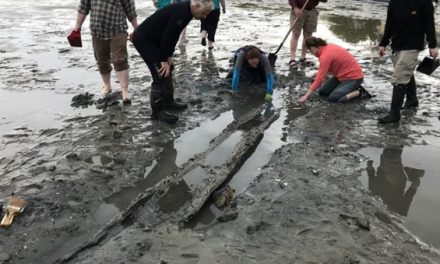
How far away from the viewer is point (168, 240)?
3.33m

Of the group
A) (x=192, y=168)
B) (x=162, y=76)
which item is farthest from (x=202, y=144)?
(x=162, y=76)

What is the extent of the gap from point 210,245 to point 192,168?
133 cm

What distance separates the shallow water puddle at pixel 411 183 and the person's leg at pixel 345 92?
70.2 inches

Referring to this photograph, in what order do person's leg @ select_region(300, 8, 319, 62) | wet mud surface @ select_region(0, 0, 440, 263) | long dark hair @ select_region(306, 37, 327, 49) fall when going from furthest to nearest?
person's leg @ select_region(300, 8, 319, 62)
long dark hair @ select_region(306, 37, 327, 49)
wet mud surface @ select_region(0, 0, 440, 263)

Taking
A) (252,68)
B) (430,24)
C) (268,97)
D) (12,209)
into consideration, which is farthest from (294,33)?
(12,209)

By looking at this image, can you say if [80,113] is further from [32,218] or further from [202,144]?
[32,218]

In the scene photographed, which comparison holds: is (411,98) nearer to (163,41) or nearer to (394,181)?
(394,181)

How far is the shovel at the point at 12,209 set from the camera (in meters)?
3.50

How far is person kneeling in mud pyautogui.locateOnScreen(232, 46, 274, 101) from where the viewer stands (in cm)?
685

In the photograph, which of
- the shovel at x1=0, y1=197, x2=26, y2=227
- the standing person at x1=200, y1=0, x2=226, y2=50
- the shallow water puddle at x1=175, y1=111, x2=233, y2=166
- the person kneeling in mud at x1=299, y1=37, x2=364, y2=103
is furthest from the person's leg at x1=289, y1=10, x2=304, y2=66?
the shovel at x1=0, y1=197, x2=26, y2=227

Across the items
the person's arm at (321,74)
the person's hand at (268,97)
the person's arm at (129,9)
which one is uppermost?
the person's arm at (129,9)

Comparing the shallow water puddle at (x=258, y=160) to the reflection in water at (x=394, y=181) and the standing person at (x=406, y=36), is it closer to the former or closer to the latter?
the reflection in water at (x=394, y=181)

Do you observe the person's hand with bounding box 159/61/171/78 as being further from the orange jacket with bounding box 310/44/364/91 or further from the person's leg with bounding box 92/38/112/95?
the orange jacket with bounding box 310/44/364/91

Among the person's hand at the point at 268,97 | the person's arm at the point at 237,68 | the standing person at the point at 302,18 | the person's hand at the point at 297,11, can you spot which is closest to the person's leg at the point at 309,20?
the standing person at the point at 302,18
